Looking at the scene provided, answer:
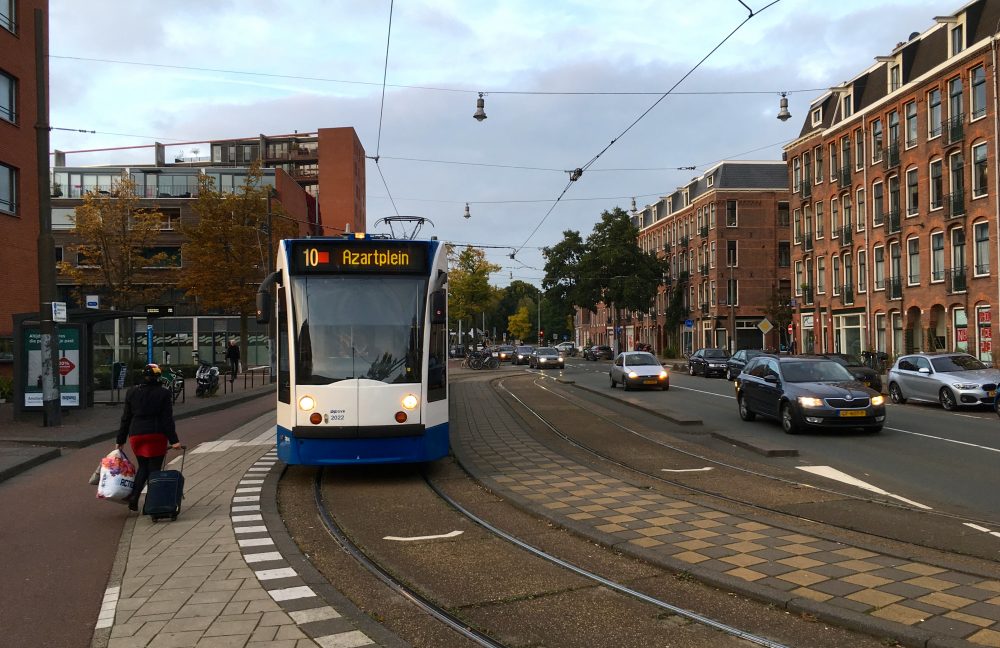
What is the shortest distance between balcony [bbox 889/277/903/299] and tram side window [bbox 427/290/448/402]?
36023mm

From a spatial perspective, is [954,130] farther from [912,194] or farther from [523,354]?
[523,354]

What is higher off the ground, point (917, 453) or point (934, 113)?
point (934, 113)

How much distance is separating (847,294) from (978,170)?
12.5m

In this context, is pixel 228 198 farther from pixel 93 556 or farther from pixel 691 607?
pixel 691 607

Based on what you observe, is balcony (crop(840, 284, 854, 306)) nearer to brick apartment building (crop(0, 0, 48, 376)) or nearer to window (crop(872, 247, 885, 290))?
window (crop(872, 247, 885, 290))

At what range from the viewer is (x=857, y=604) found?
15.8 feet

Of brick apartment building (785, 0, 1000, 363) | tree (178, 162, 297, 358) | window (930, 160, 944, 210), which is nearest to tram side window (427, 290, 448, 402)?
brick apartment building (785, 0, 1000, 363)

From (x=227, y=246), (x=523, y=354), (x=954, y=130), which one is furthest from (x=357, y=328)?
(x=523, y=354)

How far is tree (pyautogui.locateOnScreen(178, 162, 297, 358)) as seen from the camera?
135 feet

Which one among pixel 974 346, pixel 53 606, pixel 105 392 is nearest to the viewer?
pixel 53 606

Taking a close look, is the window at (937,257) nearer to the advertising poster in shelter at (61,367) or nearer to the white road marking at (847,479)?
the white road marking at (847,479)

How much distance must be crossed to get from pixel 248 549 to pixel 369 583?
1.50 m

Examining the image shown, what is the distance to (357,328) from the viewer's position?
9469 millimetres

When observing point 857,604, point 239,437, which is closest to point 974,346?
point 239,437
